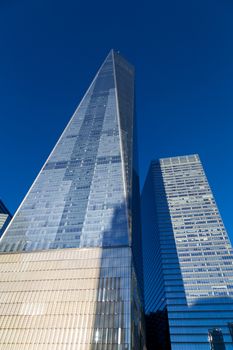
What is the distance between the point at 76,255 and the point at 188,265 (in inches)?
2471

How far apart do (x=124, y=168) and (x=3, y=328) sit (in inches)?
2064

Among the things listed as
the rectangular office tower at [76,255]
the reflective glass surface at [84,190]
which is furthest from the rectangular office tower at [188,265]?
the reflective glass surface at [84,190]

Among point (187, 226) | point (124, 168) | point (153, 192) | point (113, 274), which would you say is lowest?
point (113, 274)

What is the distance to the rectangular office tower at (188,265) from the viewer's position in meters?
85.2

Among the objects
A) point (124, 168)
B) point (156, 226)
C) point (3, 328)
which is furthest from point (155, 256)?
point (3, 328)

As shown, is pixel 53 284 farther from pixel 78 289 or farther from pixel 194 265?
pixel 194 265

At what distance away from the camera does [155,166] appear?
162 metres

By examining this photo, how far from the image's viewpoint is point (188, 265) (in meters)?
104

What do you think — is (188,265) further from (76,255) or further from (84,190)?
(76,255)

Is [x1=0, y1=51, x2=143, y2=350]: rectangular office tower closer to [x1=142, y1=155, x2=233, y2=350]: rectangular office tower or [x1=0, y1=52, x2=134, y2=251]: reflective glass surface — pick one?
[x1=0, y1=52, x2=134, y2=251]: reflective glass surface

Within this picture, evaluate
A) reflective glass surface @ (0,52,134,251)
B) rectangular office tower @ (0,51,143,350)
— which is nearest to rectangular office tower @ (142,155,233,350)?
rectangular office tower @ (0,51,143,350)

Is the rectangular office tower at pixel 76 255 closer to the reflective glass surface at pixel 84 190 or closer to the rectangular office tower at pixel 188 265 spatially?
the reflective glass surface at pixel 84 190

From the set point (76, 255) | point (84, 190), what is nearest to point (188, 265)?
point (84, 190)

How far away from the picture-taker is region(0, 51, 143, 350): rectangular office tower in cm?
4403
